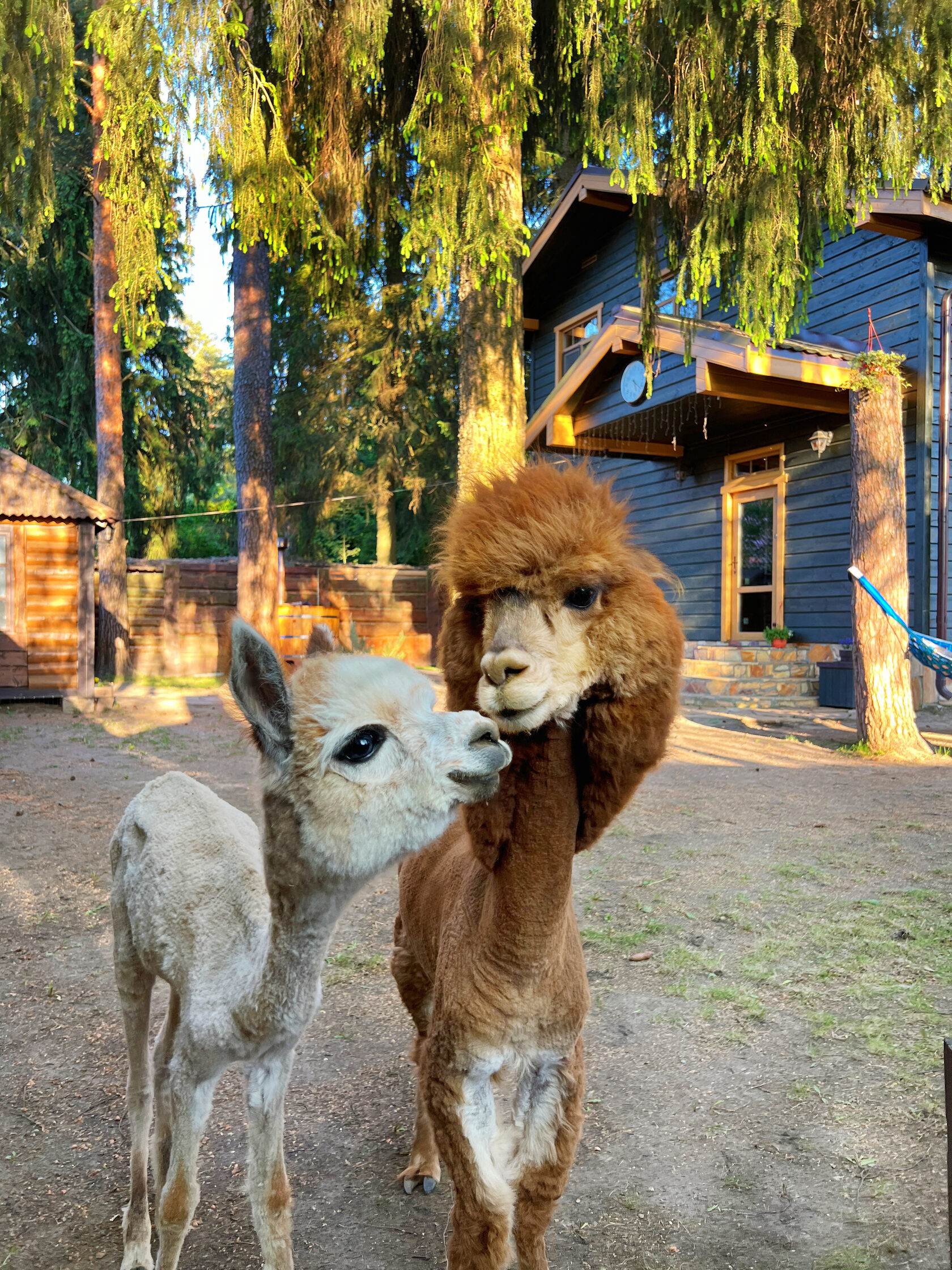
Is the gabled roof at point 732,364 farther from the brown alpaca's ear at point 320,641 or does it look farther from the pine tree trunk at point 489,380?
the brown alpaca's ear at point 320,641

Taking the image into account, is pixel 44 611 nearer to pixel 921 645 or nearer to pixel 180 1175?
pixel 921 645

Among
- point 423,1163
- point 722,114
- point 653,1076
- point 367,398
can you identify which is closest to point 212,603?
point 367,398

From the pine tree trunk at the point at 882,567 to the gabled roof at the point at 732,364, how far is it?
1160 mm

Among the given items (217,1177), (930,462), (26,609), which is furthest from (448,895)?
(26,609)

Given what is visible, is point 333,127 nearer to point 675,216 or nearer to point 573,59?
point 573,59

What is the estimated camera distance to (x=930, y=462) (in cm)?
1184

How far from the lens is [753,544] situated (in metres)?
14.9

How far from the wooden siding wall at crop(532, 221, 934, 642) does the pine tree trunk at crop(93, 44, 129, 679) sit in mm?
9476

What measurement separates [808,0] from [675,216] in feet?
5.96

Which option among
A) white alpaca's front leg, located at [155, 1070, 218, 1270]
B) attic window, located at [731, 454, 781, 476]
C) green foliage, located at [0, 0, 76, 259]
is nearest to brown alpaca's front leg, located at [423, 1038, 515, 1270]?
white alpaca's front leg, located at [155, 1070, 218, 1270]

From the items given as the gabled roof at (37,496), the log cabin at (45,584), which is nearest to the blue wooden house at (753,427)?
the gabled roof at (37,496)

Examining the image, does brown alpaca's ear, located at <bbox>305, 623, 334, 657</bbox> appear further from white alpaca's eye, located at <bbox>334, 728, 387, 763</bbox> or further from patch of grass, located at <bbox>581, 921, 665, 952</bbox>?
patch of grass, located at <bbox>581, 921, 665, 952</bbox>

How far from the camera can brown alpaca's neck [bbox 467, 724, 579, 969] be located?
1.67m

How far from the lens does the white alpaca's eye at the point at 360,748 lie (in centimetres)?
175
